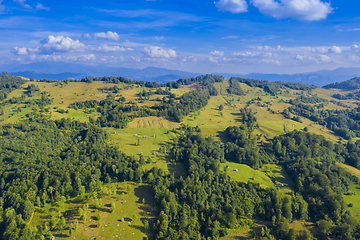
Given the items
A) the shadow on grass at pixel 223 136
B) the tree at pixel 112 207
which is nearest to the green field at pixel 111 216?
the tree at pixel 112 207

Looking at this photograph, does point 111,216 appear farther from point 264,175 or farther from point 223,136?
point 223,136

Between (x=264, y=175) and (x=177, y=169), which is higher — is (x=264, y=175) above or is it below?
below

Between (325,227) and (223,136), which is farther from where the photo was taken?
(223,136)

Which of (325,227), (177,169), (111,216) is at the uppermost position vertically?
(177,169)

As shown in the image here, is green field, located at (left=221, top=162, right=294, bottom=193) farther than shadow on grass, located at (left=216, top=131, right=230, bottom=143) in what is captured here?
No

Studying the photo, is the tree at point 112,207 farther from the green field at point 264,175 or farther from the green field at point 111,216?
the green field at point 264,175

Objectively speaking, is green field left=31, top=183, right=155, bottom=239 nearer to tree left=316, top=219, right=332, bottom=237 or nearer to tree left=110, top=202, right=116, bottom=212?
tree left=110, top=202, right=116, bottom=212

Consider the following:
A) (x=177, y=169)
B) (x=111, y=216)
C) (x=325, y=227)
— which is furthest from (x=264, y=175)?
(x=111, y=216)

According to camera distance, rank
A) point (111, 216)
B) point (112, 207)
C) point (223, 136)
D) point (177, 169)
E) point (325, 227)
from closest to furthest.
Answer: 1. point (325, 227)
2. point (111, 216)
3. point (112, 207)
4. point (177, 169)
5. point (223, 136)

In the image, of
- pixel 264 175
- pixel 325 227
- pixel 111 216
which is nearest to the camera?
pixel 325 227

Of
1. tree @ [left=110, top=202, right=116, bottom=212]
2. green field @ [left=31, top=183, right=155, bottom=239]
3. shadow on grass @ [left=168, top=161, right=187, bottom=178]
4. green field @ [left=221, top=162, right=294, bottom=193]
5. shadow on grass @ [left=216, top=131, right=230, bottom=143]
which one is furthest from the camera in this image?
shadow on grass @ [left=216, top=131, right=230, bottom=143]

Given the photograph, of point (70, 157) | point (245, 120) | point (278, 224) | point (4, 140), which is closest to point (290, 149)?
point (245, 120)

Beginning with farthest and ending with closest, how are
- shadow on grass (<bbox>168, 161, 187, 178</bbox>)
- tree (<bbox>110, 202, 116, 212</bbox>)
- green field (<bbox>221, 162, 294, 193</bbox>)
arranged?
1. shadow on grass (<bbox>168, 161, 187, 178</bbox>)
2. green field (<bbox>221, 162, 294, 193</bbox>)
3. tree (<bbox>110, 202, 116, 212</bbox>)

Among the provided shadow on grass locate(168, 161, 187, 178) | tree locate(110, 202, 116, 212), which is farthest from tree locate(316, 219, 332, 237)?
tree locate(110, 202, 116, 212)
